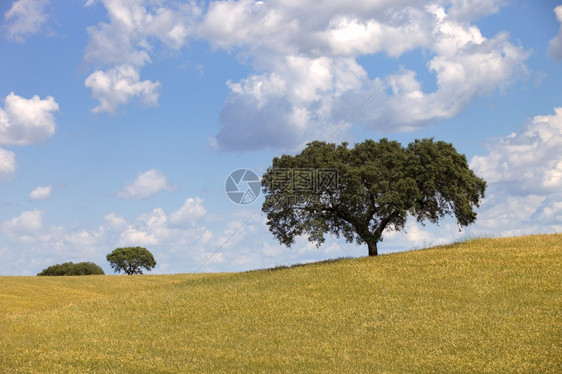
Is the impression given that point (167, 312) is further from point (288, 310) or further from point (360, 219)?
point (360, 219)

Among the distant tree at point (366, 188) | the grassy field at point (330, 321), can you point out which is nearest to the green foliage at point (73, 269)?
the grassy field at point (330, 321)

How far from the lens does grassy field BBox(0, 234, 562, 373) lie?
21.2 meters

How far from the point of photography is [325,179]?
4678cm

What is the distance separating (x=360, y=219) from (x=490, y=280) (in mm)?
14252

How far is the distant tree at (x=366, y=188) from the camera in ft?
151

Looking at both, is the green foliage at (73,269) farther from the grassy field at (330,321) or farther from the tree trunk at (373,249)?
the tree trunk at (373,249)

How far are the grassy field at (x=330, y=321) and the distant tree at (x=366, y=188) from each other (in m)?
3.45

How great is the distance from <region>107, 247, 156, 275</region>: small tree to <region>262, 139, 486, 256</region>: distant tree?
48.2 m

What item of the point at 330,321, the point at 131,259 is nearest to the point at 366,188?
the point at 330,321

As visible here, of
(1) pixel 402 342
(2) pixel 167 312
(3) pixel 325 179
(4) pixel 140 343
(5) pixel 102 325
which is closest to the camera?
(1) pixel 402 342

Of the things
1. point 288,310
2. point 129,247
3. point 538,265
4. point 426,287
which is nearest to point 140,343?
point 288,310

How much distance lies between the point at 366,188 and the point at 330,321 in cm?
1956

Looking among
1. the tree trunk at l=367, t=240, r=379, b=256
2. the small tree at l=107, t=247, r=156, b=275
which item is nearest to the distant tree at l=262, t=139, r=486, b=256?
the tree trunk at l=367, t=240, r=379, b=256

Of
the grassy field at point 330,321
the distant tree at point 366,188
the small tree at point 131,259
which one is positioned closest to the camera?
the grassy field at point 330,321
